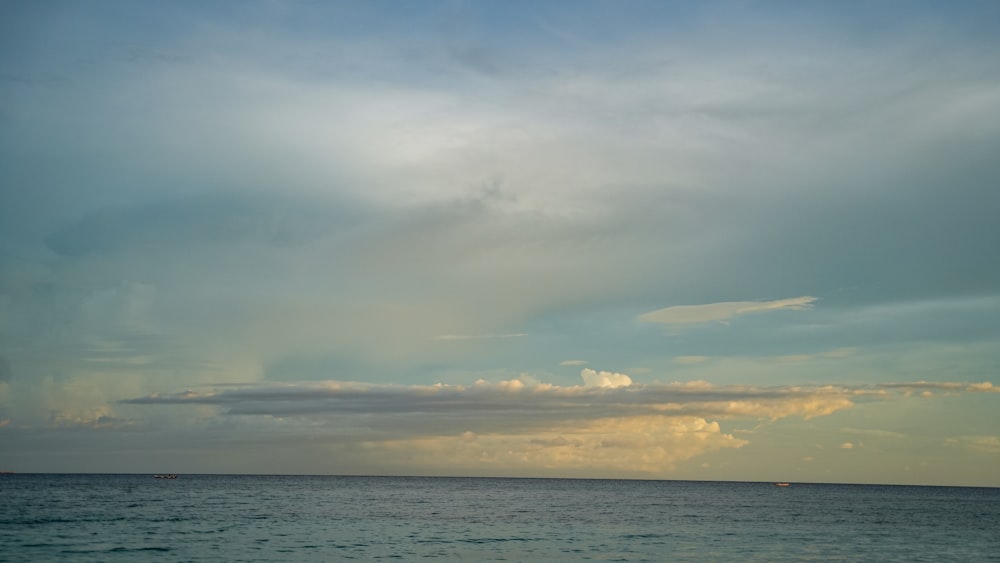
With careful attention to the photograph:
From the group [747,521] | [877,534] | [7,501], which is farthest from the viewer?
[7,501]

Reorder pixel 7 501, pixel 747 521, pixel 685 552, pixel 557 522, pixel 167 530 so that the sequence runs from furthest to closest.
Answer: pixel 7 501 → pixel 747 521 → pixel 557 522 → pixel 167 530 → pixel 685 552

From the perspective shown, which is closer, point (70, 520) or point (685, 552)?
point (685, 552)

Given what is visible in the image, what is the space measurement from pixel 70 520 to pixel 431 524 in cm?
4043

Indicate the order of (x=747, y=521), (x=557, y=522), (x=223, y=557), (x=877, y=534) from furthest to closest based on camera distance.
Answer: (x=747, y=521) → (x=557, y=522) → (x=877, y=534) → (x=223, y=557)

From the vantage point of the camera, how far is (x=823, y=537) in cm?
8412

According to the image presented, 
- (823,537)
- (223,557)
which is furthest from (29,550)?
(823,537)

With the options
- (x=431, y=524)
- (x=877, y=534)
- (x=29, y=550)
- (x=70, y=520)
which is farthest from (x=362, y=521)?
(x=877, y=534)

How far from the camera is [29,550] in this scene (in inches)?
2474

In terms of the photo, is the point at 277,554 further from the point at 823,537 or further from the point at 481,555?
the point at 823,537

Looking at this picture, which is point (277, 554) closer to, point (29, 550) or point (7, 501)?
point (29, 550)

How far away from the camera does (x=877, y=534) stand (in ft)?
296

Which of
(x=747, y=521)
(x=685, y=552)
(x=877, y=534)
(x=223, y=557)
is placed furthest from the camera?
(x=747, y=521)

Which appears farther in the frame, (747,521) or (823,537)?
(747,521)

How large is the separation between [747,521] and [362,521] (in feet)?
166
